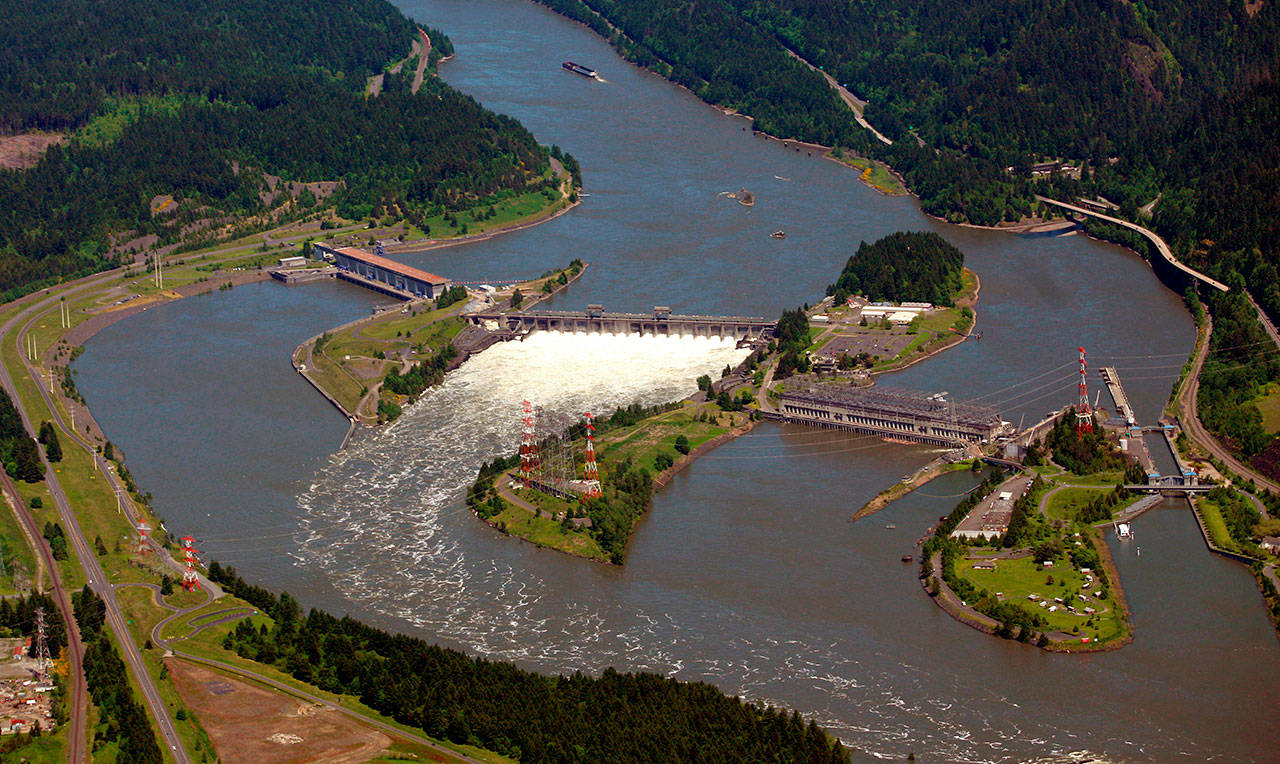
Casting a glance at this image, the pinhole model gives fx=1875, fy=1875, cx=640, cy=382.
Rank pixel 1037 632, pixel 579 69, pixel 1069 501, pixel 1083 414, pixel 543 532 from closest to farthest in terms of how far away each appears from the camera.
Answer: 1. pixel 1037 632
2. pixel 543 532
3. pixel 1069 501
4. pixel 1083 414
5. pixel 579 69

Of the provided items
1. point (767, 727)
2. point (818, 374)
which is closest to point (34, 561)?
point (767, 727)

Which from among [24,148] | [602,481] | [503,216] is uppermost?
[24,148]

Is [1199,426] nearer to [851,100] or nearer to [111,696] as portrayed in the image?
[111,696]

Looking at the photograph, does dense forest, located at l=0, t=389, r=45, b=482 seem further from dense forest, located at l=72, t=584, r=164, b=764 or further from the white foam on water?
dense forest, located at l=72, t=584, r=164, b=764

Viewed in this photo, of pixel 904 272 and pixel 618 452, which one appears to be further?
pixel 904 272

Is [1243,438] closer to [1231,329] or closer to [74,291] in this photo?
[1231,329]

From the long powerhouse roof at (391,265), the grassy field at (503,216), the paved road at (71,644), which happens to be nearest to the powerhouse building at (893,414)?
the long powerhouse roof at (391,265)

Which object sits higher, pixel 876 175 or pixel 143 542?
pixel 876 175

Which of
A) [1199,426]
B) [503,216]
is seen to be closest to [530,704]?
[1199,426]
